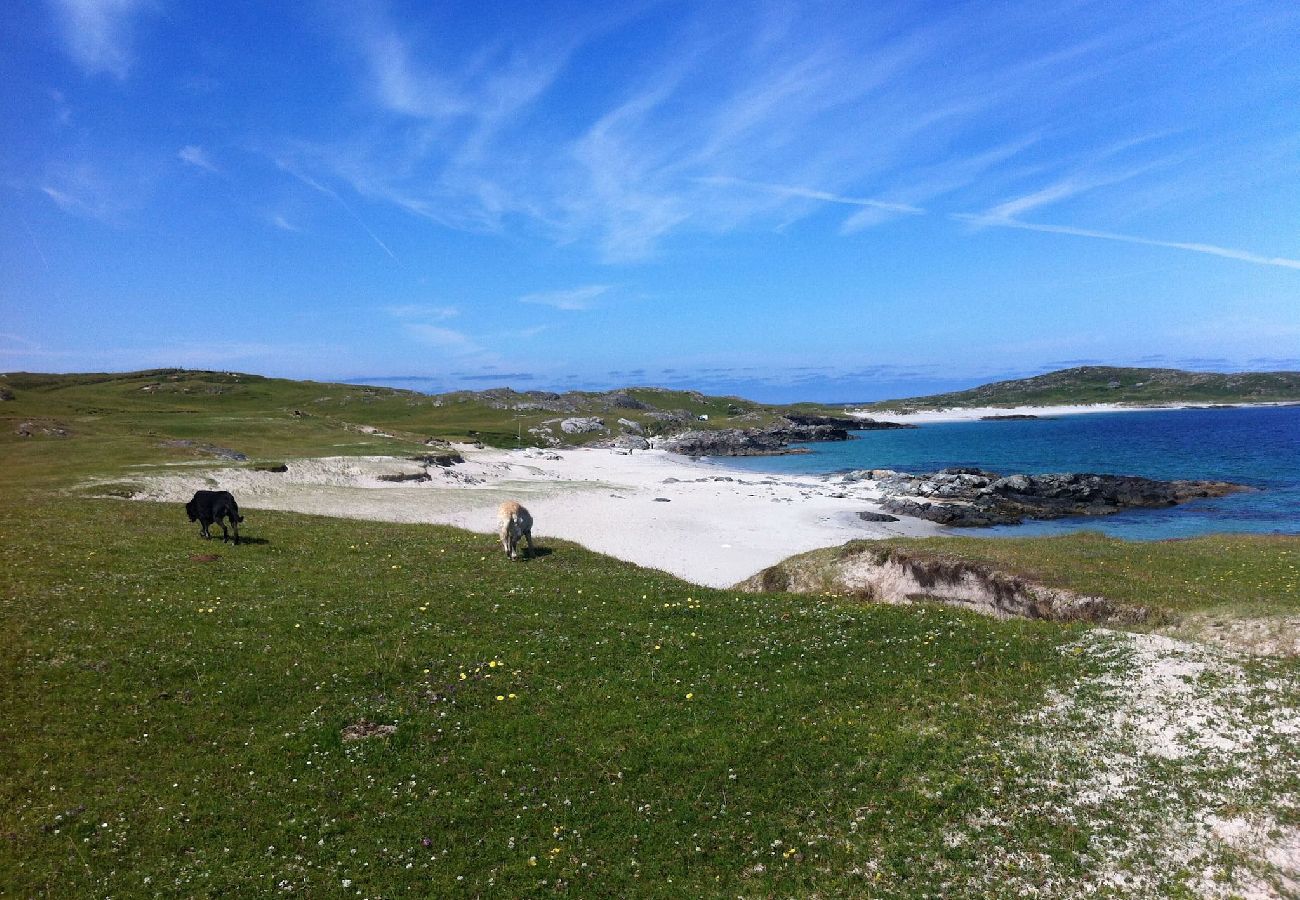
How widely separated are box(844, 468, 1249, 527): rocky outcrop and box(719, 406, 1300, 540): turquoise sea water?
315 cm

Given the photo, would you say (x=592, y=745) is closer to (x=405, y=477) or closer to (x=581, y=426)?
(x=405, y=477)

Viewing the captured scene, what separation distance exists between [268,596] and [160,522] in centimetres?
1602

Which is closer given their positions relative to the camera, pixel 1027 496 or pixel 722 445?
pixel 1027 496

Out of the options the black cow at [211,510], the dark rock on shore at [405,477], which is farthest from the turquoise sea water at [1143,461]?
the black cow at [211,510]

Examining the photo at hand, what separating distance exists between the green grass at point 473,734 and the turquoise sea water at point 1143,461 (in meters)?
55.8

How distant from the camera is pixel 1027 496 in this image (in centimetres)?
8612

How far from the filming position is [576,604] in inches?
954

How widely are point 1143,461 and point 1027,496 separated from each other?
50.7 metres

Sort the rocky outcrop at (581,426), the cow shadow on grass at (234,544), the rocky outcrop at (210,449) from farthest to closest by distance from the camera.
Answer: the rocky outcrop at (581,426), the rocky outcrop at (210,449), the cow shadow on grass at (234,544)

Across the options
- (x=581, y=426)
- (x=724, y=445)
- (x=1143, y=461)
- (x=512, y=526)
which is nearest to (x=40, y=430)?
(x=512, y=526)

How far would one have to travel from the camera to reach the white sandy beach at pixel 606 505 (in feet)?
172

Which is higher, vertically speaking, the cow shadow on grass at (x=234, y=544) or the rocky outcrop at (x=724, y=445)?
the cow shadow on grass at (x=234, y=544)

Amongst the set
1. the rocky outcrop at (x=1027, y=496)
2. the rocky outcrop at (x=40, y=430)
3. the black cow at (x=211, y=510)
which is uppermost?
the rocky outcrop at (x=40, y=430)

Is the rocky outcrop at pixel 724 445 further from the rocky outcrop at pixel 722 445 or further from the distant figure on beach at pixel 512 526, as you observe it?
the distant figure on beach at pixel 512 526
